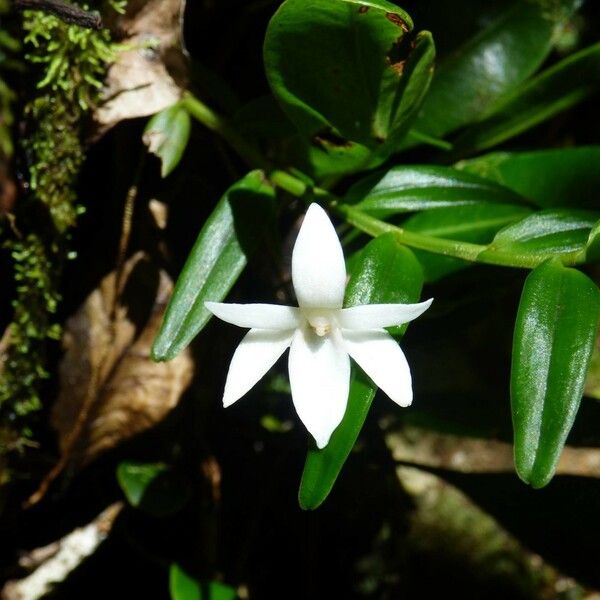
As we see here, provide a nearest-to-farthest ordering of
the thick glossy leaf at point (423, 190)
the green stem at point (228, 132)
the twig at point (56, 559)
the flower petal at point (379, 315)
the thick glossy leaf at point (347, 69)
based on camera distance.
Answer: the flower petal at point (379, 315)
the thick glossy leaf at point (347, 69)
the thick glossy leaf at point (423, 190)
the green stem at point (228, 132)
the twig at point (56, 559)

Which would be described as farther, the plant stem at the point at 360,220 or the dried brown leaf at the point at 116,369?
the dried brown leaf at the point at 116,369

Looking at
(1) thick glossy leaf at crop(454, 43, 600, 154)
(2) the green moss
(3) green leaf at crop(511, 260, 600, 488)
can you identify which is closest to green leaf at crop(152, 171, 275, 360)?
(2) the green moss

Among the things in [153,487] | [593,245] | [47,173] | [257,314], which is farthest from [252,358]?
[153,487]

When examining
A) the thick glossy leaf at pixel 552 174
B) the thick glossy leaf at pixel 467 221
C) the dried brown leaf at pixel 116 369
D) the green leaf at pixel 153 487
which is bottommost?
the green leaf at pixel 153 487

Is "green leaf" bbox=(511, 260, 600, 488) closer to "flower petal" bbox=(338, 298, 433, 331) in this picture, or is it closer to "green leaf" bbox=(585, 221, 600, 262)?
"green leaf" bbox=(585, 221, 600, 262)

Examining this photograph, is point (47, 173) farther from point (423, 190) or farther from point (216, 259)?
point (423, 190)

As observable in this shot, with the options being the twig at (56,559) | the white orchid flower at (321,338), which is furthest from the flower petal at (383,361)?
the twig at (56,559)

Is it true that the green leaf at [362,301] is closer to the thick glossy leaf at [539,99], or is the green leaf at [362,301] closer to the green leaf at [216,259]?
the green leaf at [216,259]

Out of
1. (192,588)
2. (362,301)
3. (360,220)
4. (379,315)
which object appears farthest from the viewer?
(192,588)
